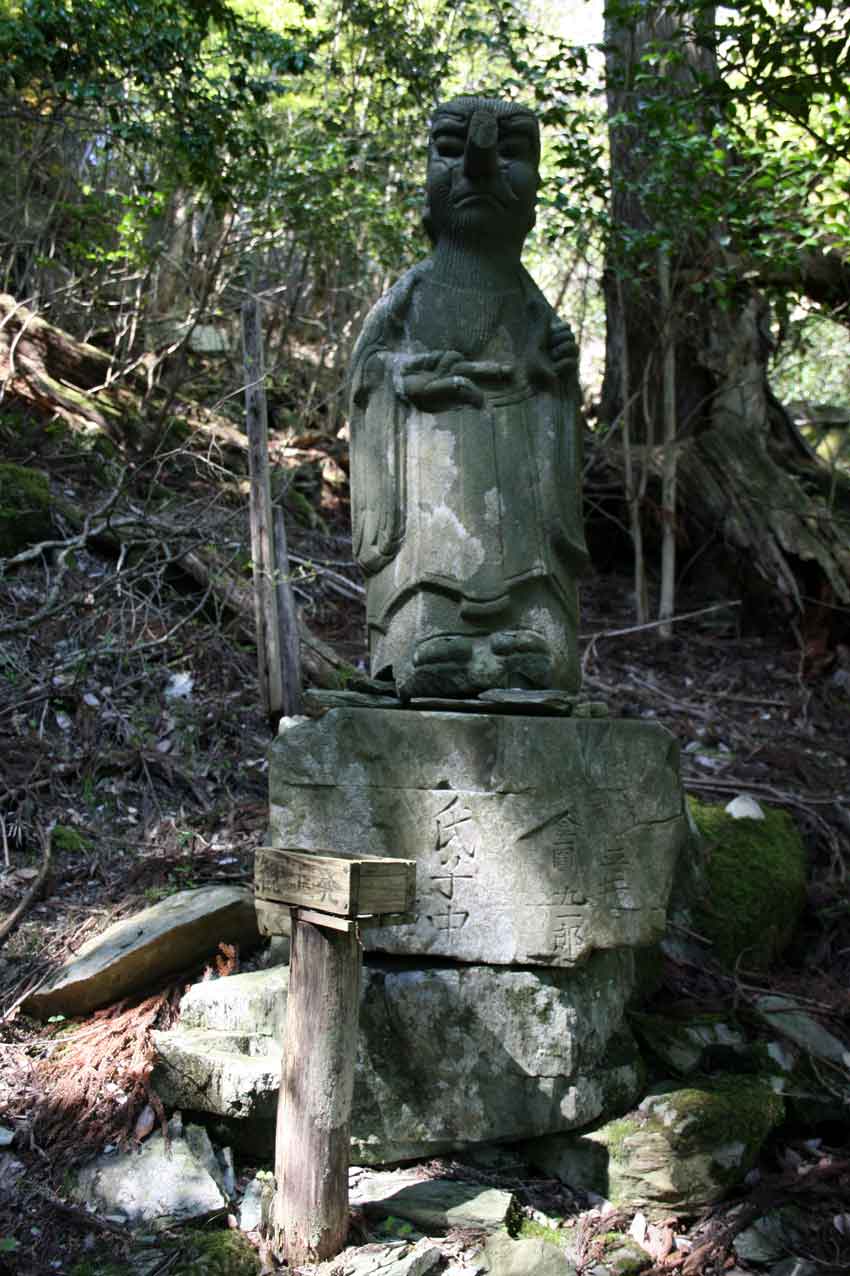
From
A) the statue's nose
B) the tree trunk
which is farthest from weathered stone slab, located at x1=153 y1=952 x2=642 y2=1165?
the tree trunk

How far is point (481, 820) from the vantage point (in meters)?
3.61

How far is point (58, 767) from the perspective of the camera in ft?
18.2

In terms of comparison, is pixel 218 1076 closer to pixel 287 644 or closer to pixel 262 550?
pixel 287 644

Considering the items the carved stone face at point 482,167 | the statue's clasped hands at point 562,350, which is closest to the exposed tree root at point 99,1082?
the statue's clasped hands at point 562,350

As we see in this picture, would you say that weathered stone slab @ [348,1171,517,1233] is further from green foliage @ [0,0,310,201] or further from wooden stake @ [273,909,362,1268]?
green foliage @ [0,0,310,201]

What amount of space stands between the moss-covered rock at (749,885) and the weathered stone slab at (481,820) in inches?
59.9

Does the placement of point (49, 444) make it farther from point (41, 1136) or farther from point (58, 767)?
point (41, 1136)

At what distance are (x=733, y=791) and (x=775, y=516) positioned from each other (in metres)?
3.11

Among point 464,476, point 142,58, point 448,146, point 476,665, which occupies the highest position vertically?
point 142,58

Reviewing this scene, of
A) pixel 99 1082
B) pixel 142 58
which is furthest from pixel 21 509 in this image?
pixel 99 1082

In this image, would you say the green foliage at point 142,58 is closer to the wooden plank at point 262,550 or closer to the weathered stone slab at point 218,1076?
the wooden plank at point 262,550

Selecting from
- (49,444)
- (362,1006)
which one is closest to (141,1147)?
(362,1006)

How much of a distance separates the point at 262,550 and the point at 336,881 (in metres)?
3.71

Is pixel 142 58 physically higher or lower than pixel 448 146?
higher
